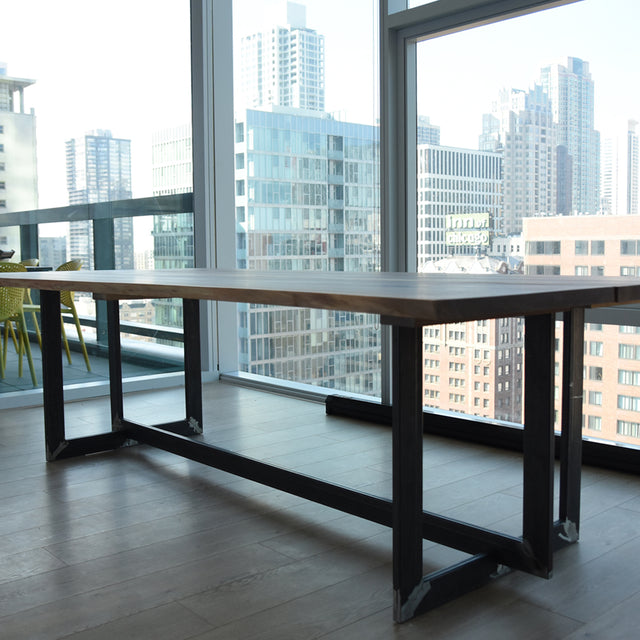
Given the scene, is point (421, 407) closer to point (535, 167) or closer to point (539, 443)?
point (539, 443)

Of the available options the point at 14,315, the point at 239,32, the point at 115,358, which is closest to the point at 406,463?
the point at 115,358

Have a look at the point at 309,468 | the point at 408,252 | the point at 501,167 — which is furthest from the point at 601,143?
the point at 309,468

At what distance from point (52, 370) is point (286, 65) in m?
2.46

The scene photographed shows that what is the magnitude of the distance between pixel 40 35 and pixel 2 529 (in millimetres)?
3101

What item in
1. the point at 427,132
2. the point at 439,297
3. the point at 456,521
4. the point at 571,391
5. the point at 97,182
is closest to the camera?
the point at 439,297

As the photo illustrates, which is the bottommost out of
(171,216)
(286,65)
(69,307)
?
(69,307)

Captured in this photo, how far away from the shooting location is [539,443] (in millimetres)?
1896

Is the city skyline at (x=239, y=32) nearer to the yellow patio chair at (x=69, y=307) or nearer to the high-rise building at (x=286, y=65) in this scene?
the high-rise building at (x=286, y=65)

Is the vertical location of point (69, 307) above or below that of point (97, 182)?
below

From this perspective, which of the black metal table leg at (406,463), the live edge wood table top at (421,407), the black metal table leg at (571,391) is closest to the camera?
the live edge wood table top at (421,407)

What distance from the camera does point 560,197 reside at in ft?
10.6

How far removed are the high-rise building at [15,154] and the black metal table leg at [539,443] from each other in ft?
10.8

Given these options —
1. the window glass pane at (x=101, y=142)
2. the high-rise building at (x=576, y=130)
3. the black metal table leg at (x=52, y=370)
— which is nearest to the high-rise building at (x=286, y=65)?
the window glass pane at (x=101, y=142)

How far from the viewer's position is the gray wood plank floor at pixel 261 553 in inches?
69.7
